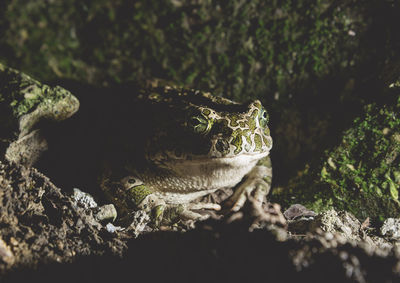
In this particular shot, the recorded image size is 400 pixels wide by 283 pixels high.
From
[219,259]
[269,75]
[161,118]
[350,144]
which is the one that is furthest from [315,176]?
[219,259]

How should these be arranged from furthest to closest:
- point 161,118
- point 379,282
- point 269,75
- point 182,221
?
1. point 269,75
2. point 161,118
3. point 182,221
4. point 379,282

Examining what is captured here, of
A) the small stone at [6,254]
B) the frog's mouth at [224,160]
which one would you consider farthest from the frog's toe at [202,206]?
the small stone at [6,254]

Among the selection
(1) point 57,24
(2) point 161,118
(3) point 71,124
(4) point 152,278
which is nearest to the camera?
(4) point 152,278

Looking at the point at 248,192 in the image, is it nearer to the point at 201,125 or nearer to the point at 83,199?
the point at 201,125

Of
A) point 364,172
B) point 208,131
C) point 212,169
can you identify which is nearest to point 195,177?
point 212,169

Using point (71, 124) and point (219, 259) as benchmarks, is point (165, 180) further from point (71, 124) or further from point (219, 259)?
point (219, 259)

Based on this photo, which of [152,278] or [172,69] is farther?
[172,69]
